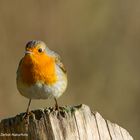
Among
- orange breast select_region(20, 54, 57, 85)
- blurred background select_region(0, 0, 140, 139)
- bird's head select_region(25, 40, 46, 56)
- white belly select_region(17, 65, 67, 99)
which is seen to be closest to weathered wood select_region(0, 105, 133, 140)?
white belly select_region(17, 65, 67, 99)

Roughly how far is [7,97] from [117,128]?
4262 millimetres

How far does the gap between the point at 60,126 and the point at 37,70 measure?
1.83m

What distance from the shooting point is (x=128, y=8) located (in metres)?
10.0

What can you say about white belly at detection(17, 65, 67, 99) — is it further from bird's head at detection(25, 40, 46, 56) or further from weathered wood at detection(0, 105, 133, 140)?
weathered wood at detection(0, 105, 133, 140)

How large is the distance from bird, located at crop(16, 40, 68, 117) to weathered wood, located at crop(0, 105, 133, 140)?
135cm

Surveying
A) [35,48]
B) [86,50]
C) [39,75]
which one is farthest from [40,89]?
[86,50]

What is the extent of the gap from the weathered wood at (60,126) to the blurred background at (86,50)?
4137mm

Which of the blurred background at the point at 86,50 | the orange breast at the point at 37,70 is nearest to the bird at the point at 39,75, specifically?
the orange breast at the point at 37,70

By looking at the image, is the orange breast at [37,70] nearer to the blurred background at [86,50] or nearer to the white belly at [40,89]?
the white belly at [40,89]

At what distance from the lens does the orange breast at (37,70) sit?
6652 mm

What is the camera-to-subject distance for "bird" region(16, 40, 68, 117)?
6551 mm

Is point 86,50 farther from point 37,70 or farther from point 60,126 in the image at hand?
point 60,126

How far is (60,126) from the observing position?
16.3ft

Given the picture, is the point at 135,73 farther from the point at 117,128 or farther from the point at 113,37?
the point at 117,128
